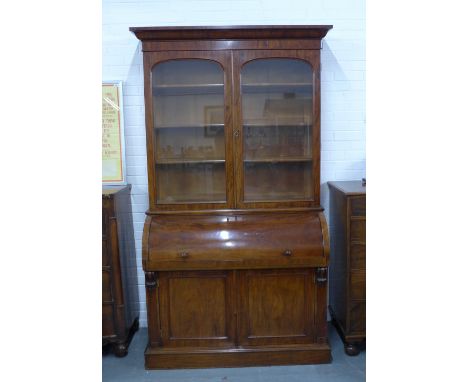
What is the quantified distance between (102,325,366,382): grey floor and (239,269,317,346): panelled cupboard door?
0.16 metres

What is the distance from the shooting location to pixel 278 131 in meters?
2.30

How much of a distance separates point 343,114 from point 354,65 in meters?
0.32

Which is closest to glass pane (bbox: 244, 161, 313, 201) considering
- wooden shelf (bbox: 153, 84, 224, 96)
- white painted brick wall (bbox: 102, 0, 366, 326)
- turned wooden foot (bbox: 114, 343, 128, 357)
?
white painted brick wall (bbox: 102, 0, 366, 326)

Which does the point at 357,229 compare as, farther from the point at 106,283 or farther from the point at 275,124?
the point at 106,283

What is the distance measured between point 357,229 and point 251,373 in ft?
3.41

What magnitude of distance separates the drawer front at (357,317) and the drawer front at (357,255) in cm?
23

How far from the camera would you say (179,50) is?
213cm

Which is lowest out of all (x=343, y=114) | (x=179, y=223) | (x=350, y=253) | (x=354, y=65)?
(x=350, y=253)

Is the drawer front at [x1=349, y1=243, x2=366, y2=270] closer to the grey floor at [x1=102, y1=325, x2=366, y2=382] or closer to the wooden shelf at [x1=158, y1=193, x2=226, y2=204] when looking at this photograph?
the grey floor at [x1=102, y1=325, x2=366, y2=382]

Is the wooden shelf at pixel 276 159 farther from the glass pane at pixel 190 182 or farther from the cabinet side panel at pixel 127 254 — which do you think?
the cabinet side panel at pixel 127 254

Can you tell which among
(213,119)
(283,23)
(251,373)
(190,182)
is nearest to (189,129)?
(213,119)

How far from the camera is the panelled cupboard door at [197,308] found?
7.15ft
